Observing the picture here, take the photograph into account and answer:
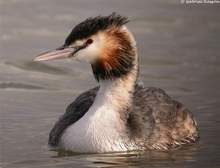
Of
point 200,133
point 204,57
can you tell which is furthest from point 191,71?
point 200,133

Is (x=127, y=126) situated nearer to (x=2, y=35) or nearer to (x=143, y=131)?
(x=143, y=131)

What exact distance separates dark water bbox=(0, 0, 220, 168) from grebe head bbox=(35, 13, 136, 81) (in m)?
1.04

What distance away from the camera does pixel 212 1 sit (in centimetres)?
2059

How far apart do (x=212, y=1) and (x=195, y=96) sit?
5.26 metres

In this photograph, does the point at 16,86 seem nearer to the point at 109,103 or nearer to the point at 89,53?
the point at 109,103

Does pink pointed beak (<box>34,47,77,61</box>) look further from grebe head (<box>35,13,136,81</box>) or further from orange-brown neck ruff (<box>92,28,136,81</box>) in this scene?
orange-brown neck ruff (<box>92,28,136,81</box>)

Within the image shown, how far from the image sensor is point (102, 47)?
12281 mm

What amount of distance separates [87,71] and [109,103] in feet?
14.8

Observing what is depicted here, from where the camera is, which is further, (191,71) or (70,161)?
(191,71)

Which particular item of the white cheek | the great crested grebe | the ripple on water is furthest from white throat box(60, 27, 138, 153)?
the ripple on water

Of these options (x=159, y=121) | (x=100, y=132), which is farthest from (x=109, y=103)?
(x=159, y=121)

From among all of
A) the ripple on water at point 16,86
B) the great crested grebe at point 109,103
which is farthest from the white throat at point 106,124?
the ripple on water at point 16,86

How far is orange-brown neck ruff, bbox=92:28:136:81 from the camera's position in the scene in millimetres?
12273

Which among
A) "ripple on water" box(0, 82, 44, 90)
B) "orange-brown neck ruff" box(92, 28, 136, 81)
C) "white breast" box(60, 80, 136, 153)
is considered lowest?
"white breast" box(60, 80, 136, 153)
